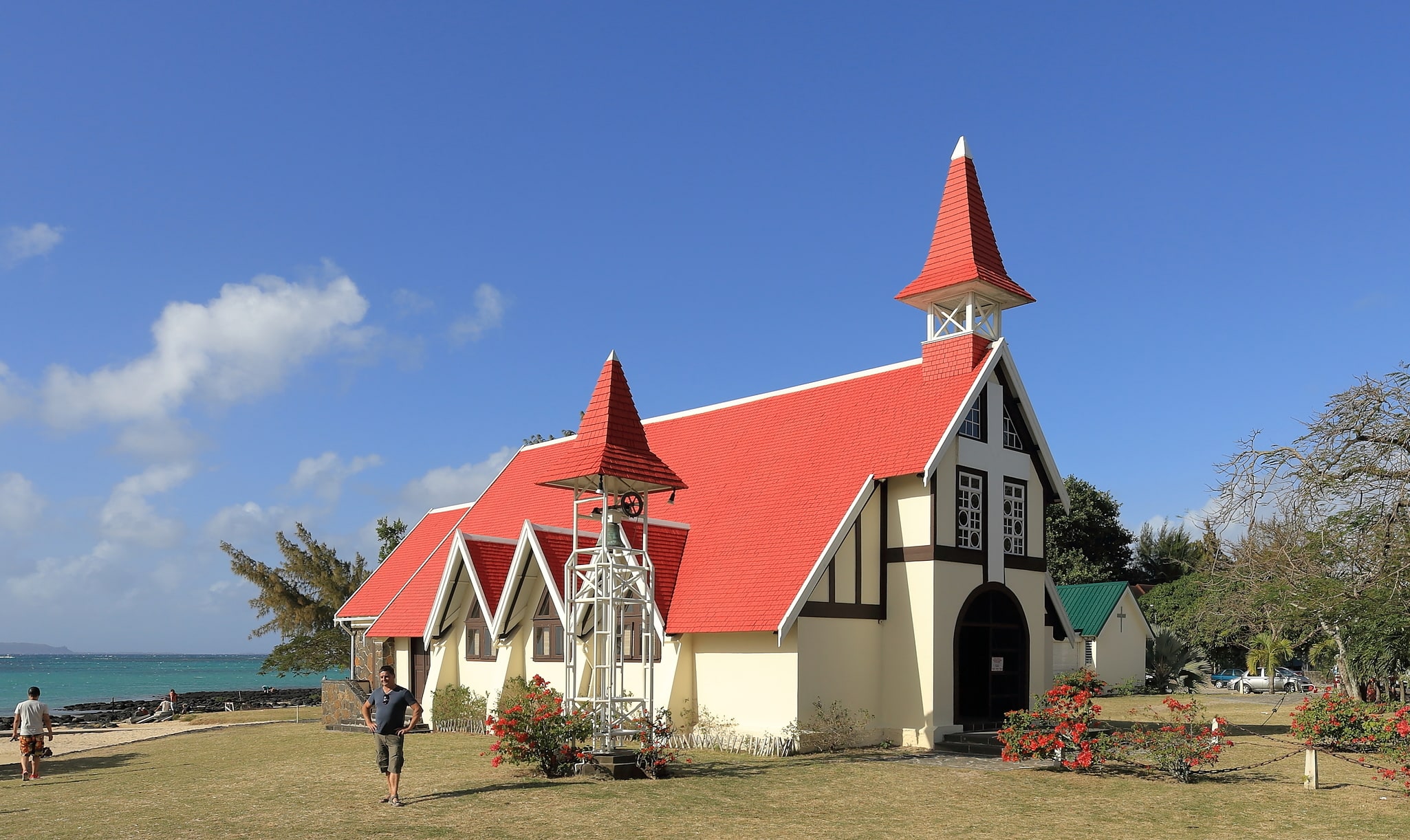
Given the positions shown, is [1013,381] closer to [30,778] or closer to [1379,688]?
[1379,688]

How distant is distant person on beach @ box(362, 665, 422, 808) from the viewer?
14492 millimetres

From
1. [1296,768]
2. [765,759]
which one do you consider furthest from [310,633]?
[1296,768]

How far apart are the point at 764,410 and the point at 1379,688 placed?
17.6 meters

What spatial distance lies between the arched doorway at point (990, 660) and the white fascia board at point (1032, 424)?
118 inches

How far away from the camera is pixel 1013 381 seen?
2520 cm

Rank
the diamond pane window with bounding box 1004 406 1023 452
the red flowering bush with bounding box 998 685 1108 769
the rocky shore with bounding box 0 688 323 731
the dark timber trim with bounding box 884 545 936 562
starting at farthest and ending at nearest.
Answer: the rocky shore with bounding box 0 688 323 731, the diamond pane window with bounding box 1004 406 1023 452, the dark timber trim with bounding box 884 545 936 562, the red flowering bush with bounding box 998 685 1108 769

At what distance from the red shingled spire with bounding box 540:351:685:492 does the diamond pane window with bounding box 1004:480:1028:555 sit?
28.8 feet

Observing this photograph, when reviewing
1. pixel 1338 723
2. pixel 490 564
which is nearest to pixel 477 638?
pixel 490 564

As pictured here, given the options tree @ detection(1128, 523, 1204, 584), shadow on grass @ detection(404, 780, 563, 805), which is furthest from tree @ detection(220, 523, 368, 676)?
tree @ detection(1128, 523, 1204, 584)

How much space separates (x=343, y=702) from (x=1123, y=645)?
30.0m

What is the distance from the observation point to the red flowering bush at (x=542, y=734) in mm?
17062

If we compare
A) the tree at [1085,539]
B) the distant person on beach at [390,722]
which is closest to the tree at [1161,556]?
the tree at [1085,539]

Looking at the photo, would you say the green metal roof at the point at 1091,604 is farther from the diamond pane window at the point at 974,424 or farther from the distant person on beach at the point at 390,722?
the distant person on beach at the point at 390,722

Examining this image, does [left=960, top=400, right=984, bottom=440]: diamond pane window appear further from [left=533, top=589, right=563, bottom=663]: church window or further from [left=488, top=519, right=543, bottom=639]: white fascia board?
[left=533, top=589, right=563, bottom=663]: church window
